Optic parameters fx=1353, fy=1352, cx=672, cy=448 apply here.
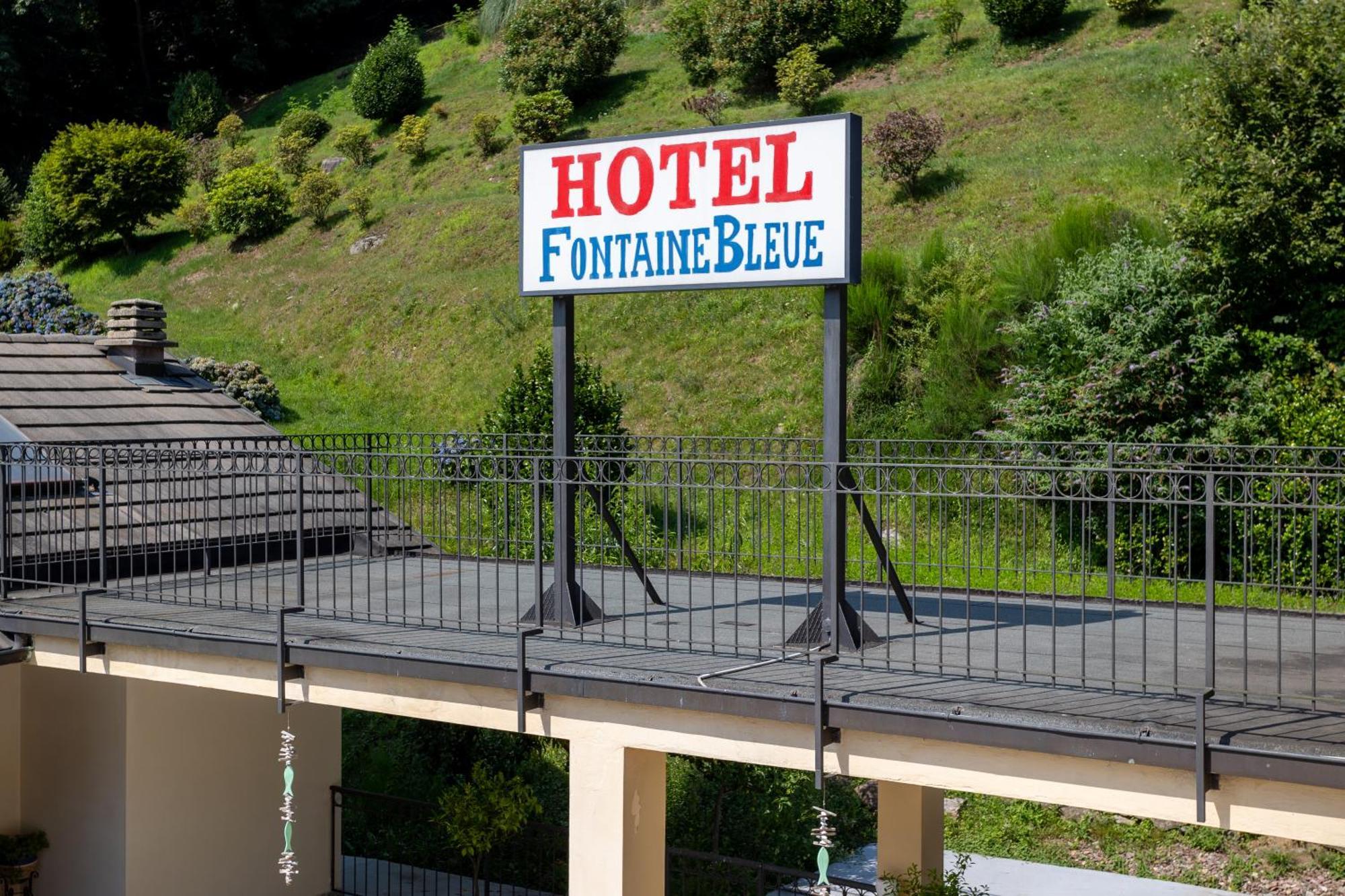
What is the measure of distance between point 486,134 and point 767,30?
7.76 meters

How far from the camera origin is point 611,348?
25.1 m

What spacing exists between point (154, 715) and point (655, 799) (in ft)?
16.9

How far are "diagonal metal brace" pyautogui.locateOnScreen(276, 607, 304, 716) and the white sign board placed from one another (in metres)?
2.60

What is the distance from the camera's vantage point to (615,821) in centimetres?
712

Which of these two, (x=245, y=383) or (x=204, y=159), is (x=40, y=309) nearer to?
(x=245, y=383)

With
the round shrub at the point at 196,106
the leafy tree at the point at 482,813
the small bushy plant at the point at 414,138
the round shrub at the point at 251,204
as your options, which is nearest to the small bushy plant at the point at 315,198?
the round shrub at the point at 251,204

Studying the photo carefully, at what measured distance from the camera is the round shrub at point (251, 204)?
115ft

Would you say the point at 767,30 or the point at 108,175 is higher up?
the point at 767,30

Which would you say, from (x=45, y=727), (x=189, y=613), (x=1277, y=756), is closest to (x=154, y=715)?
(x=45, y=727)

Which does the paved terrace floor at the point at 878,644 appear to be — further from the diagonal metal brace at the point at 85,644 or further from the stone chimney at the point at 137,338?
the stone chimney at the point at 137,338

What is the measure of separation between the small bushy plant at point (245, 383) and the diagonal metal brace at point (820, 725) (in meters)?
20.3

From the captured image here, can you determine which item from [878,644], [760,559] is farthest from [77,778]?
[878,644]

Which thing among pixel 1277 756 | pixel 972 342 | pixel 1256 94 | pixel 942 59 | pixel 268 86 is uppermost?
pixel 268 86

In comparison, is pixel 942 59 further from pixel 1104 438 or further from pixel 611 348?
pixel 1104 438
